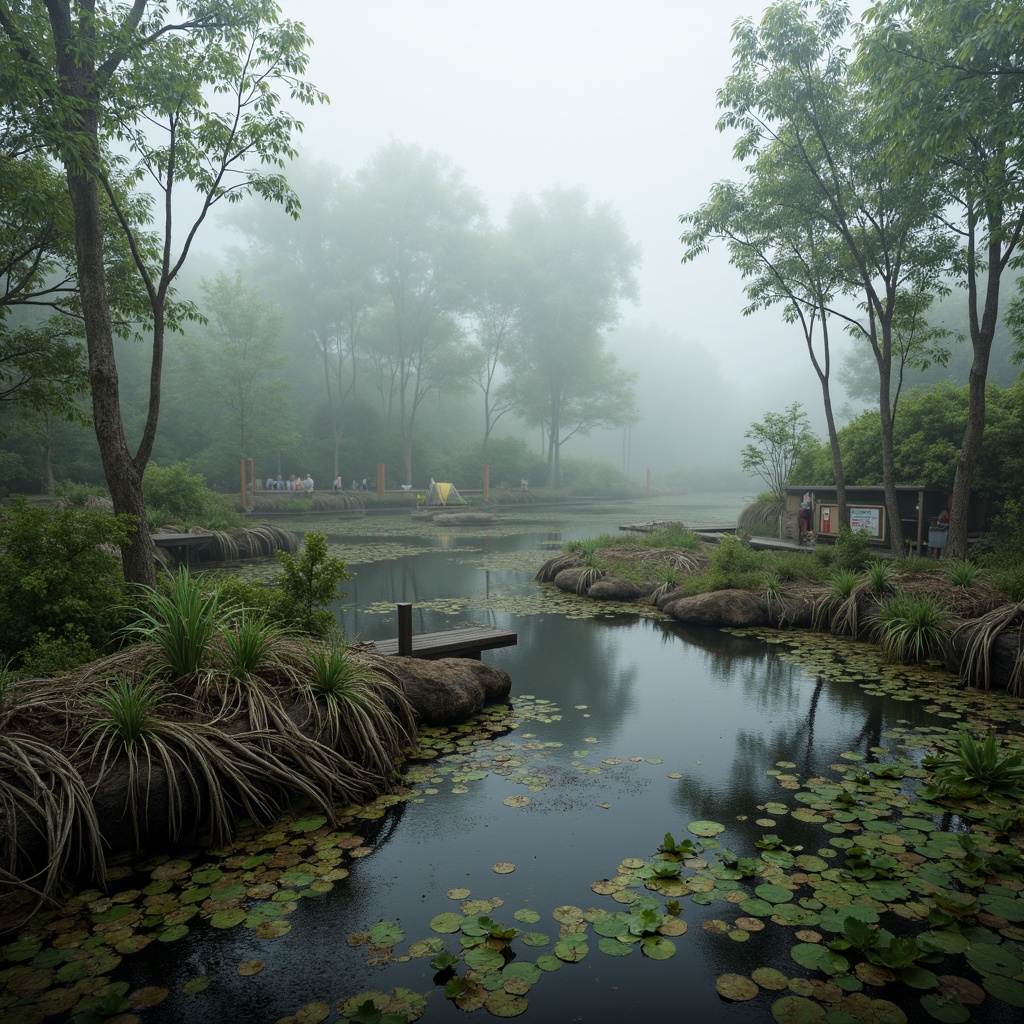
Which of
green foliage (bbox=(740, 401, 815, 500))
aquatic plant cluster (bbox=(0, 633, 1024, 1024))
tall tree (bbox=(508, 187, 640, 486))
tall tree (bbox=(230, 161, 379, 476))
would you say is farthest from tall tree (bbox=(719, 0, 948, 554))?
tall tree (bbox=(508, 187, 640, 486))

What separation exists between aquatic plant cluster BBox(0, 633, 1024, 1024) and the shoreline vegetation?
2462 millimetres

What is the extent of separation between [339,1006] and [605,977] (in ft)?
3.07

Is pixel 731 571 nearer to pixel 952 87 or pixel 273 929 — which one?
pixel 952 87

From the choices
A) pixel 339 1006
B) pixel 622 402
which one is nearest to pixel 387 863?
pixel 339 1006

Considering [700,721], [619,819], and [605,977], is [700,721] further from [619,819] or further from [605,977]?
[605,977]

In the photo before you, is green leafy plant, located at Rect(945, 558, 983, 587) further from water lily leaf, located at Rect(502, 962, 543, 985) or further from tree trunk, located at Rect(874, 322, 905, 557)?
water lily leaf, located at Rect(502, 962, 543, 985)

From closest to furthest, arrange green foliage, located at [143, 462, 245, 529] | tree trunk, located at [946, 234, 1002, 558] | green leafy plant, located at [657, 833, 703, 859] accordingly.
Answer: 1. green leafy plant, located at [657, 833, 703, 859]
2. tree trunk, located at [946, 234, 1002, 558]
3. green foliage, located at [143, 462, 245, 529]

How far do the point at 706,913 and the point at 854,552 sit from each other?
7.10 meters

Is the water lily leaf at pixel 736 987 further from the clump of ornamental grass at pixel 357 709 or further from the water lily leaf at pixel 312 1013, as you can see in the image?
the clump of ornamental grass at pixel 357 709

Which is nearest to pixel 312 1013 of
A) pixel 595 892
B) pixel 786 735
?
pixel 595 892

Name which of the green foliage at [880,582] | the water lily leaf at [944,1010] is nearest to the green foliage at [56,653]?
the water lily leaf at [944,1010]

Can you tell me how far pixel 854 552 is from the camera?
8.69 m

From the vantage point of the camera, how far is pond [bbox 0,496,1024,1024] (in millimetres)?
2289

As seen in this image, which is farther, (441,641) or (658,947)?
(441,641)
